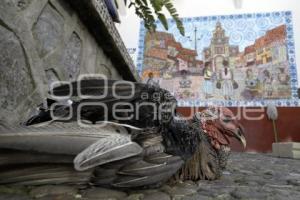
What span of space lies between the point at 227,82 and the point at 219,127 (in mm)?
6278

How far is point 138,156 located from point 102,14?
144 centimetres

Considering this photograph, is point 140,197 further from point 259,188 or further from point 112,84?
point 259,188

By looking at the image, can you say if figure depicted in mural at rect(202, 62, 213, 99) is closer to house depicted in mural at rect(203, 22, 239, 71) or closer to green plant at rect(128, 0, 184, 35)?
house depicted in mural at rect(203, 22, 239, 71)

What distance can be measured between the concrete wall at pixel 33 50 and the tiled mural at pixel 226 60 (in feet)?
18.4

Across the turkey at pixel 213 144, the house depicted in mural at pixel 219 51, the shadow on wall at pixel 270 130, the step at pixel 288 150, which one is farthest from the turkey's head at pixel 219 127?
the house depicted in mural at pixel 219 51

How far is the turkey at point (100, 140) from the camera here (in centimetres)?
114

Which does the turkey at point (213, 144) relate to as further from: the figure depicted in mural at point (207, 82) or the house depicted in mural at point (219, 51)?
the house depicted in mural at point (219, 51)

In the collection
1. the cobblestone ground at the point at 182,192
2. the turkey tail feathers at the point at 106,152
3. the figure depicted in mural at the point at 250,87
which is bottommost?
the cobblestone ground at the point at 182,192

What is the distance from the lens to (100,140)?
3.98ft

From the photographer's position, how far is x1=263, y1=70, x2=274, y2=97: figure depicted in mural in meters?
7.95

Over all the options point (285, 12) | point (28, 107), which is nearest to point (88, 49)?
point (28, 107)

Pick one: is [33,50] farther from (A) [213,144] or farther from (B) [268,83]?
(B) [268,83]

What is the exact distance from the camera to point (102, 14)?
242 centimetres

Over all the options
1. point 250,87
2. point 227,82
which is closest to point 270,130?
point 250,87
